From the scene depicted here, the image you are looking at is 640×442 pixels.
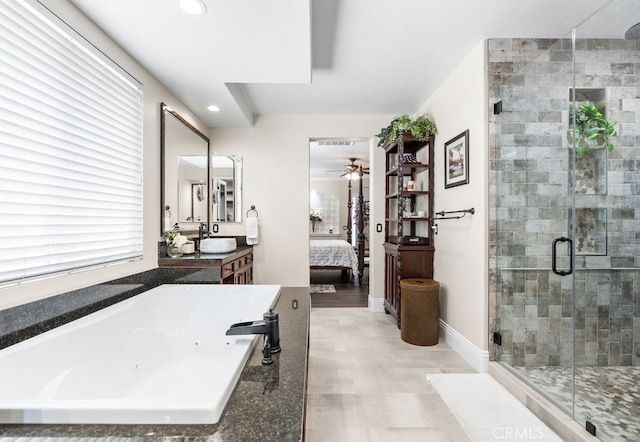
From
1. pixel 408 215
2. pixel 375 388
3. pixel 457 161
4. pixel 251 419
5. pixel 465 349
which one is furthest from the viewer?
pixel 408 215

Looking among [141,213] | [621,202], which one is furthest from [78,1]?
[621,202]

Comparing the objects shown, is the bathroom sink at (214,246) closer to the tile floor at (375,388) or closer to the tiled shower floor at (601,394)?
the tile floor at (375,388)

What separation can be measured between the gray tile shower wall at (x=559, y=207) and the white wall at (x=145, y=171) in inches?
104

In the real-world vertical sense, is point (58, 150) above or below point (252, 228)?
above

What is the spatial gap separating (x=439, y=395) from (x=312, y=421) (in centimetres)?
87

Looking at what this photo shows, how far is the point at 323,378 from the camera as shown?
228 cm

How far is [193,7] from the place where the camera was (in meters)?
1.67

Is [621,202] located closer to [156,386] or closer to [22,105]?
[156,386]

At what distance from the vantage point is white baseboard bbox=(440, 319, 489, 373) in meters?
2.36

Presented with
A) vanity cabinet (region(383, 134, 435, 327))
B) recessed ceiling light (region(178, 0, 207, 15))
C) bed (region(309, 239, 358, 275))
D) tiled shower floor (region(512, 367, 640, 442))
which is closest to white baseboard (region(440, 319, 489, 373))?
tiled shower floor (region(512, 367, 640, 442))

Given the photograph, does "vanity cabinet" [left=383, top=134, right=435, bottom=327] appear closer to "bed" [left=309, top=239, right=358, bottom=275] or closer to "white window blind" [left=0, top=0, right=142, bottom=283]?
"bed" [left=309, top=239, right=358, bottom=275]

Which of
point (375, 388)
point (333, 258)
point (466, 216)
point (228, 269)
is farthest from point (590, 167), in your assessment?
point (333, 258)

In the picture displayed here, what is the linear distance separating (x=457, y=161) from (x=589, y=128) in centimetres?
94

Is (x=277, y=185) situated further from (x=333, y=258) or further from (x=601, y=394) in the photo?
(x=601, y=394)
